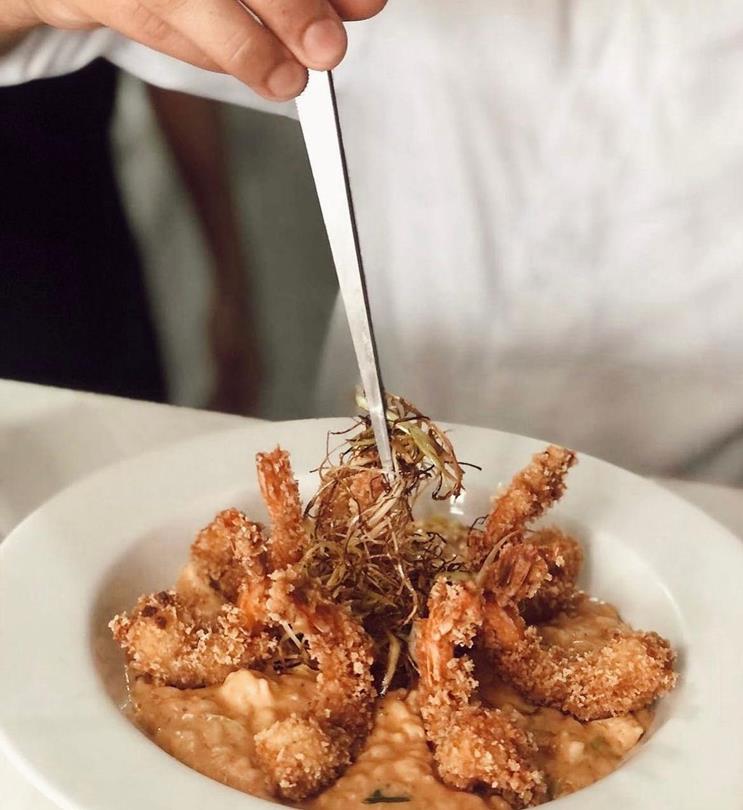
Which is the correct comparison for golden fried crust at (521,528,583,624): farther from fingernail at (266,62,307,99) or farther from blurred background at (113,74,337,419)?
blurred background at (113,74,337,419)

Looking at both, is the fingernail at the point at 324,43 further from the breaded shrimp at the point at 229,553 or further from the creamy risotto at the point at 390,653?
the breaded shrimp at the point at 229,553

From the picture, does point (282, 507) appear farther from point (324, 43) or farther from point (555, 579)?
point (324, 43)

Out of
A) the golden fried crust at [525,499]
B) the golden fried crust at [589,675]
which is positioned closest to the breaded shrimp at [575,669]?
the golden fried crust at [589,675]

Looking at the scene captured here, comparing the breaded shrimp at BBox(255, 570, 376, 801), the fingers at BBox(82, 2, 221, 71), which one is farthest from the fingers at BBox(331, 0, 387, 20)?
A: the breaded shrimp at BBox(255, 570, 376, 801)

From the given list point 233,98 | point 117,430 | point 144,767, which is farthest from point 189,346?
point 144,767

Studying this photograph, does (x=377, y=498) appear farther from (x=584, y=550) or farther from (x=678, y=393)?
(x=678, y=393)

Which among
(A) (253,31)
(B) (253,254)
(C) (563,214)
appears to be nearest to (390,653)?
(A) (253,31)
